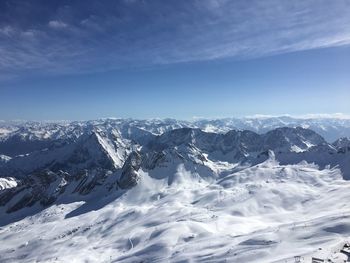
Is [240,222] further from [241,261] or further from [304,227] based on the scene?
[241,261]

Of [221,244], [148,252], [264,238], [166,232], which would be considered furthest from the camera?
[166,232]

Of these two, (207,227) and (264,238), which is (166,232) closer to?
(207,227)

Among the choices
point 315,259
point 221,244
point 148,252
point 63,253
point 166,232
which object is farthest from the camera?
point 63,253

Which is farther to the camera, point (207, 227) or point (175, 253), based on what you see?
point (207, 227)

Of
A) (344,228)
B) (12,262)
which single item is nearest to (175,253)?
(344,228)

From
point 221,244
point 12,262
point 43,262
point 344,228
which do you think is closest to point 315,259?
point 344,228

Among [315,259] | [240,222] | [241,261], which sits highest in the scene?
[315,259]

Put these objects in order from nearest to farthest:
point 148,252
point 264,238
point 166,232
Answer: point 264,238 < point 148,252 < point 166,232

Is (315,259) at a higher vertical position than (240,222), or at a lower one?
higher

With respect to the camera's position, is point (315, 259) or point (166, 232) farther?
point (166, 232)

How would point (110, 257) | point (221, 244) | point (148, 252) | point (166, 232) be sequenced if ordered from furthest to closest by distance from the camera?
point (166, 232) < point (110, 257) < point (148, 252) < point (221, 244)
